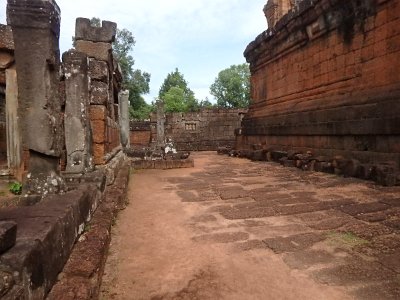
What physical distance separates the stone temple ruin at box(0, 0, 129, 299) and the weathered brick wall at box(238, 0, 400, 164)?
476 centimetres

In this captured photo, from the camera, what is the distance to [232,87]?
4600 cm

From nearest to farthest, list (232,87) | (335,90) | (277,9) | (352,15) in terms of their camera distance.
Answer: (352,15)
(335,90)
(277,9)
(232,87)

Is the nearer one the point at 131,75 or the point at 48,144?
the point at 48,144

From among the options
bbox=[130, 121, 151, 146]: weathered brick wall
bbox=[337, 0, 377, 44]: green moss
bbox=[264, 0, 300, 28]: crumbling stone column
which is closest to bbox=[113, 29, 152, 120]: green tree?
bbox=[130, 121, 151, 146]: weathered brick wall

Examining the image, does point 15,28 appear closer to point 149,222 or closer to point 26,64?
point 26,64

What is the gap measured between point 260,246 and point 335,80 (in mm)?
6149

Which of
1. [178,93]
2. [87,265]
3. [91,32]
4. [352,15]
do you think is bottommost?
[87,265]

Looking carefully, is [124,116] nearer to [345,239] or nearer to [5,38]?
[5,38]

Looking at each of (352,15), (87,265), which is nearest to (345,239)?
(87,265)

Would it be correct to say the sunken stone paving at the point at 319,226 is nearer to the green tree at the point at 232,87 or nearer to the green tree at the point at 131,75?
the green tree at the point at 131,75

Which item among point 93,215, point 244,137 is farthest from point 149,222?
point 244,137

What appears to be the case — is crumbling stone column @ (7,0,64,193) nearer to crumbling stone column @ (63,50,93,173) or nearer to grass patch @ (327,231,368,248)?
crumbling stone column @ (63,50,93,173)

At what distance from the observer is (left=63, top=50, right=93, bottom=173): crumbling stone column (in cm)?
421

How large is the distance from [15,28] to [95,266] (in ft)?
7.92
